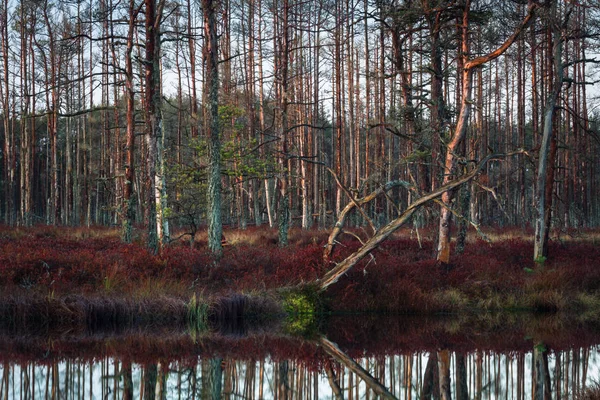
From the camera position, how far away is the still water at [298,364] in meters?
Result: 7.71

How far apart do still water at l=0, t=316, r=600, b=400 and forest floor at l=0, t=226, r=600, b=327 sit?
1.09 metres

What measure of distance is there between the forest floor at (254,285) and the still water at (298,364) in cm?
109

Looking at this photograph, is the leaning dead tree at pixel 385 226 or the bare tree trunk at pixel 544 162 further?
the bare tree trunk at pixel 544 162

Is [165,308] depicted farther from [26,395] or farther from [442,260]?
[442,260]

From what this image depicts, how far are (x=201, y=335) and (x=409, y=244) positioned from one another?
34.4ft

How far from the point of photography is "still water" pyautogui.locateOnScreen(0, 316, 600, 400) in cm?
771

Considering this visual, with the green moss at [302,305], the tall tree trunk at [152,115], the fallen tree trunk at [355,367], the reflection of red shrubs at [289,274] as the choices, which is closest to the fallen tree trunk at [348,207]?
the reflection of red shrubs at [289,274]

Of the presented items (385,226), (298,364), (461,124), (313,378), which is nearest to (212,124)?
(385,226)

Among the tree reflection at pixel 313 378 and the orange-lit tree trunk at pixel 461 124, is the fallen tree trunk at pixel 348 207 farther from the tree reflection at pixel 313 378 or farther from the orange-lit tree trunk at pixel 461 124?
the tree reflection at pixel 313 378

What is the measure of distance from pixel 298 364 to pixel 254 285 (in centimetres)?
481

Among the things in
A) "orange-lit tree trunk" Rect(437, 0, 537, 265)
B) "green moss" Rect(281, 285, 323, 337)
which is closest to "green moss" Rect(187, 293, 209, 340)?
"green moss" Rect(281, 285, 323, 337)

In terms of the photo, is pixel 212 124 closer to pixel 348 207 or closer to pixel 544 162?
pixel 348 207

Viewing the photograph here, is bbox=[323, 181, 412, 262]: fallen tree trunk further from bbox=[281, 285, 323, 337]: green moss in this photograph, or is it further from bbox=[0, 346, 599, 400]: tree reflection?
bbox=[0, 346, 599, 400]: tree reflection

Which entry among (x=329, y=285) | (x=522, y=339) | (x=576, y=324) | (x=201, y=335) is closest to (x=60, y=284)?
(x=201, y=335)
